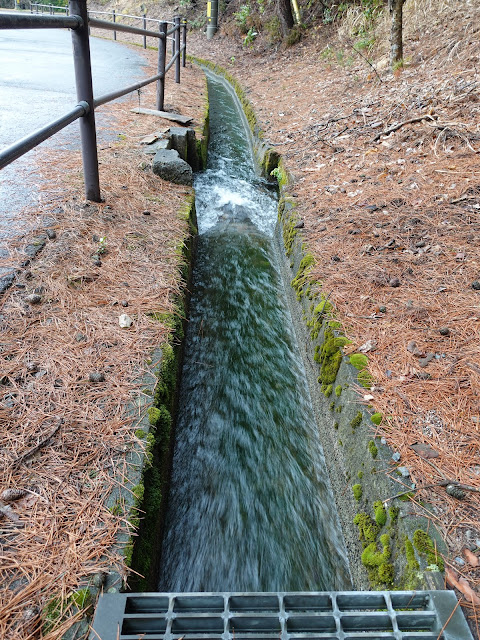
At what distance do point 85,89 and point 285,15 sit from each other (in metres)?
12.7

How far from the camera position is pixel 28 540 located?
1.42m

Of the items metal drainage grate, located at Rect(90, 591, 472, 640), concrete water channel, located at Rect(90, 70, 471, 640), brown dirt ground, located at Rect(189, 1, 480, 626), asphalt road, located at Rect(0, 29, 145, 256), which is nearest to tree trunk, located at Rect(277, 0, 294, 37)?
asphalt road, located at Rect(0, 29, 145, 256)

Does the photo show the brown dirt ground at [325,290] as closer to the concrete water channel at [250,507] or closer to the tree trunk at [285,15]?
the concrete water channel at [250,507]

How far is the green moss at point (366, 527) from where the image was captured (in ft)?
6.11

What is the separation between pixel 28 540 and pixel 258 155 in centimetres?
662

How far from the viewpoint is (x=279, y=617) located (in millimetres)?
1348

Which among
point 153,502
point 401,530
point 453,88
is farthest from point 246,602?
point 453,88

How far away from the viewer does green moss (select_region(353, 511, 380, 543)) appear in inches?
73.4

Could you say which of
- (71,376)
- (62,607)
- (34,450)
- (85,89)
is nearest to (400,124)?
(85,89)

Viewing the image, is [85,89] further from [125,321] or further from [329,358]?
[329,358]

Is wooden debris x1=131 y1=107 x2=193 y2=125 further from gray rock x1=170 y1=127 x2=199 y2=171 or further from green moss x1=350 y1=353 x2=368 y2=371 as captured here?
green moss x1=350 y1=353 x2=368 y2=371

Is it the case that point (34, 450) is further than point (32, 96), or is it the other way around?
point (32, 96)

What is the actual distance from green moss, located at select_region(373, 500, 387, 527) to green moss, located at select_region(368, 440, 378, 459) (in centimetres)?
21

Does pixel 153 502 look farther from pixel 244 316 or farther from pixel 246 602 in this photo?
pixel 244 316
